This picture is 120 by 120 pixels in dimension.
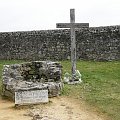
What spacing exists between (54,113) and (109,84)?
173 inches

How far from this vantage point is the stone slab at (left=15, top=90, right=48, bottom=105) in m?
11.7

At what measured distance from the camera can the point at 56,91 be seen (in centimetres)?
1281

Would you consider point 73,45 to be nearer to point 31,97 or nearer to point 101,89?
point 101,89

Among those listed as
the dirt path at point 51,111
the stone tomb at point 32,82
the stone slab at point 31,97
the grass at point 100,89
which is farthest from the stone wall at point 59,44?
the stone slab at point 31,97

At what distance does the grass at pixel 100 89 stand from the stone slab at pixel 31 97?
→ 1.22 meters

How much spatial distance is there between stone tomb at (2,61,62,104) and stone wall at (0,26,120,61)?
8.85 metres

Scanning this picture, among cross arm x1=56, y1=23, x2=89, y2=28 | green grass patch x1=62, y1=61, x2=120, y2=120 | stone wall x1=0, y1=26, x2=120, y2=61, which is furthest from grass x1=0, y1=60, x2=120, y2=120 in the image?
stone wall x1=0, y1=26, x2=120, y2=61

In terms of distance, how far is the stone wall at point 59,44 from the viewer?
22156 millimetres

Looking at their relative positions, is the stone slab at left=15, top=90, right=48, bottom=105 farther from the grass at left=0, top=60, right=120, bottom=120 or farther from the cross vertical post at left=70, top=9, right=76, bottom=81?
the cross vertical post at left=70, top=9, right=76, bottom=81

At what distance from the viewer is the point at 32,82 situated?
13.0 m

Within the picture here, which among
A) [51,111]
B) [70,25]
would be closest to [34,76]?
[51,111]

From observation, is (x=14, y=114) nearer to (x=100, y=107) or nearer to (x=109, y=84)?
(x=100, y=107)

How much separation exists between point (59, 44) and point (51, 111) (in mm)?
12200

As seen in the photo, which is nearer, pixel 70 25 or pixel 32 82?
pixel 32 82
